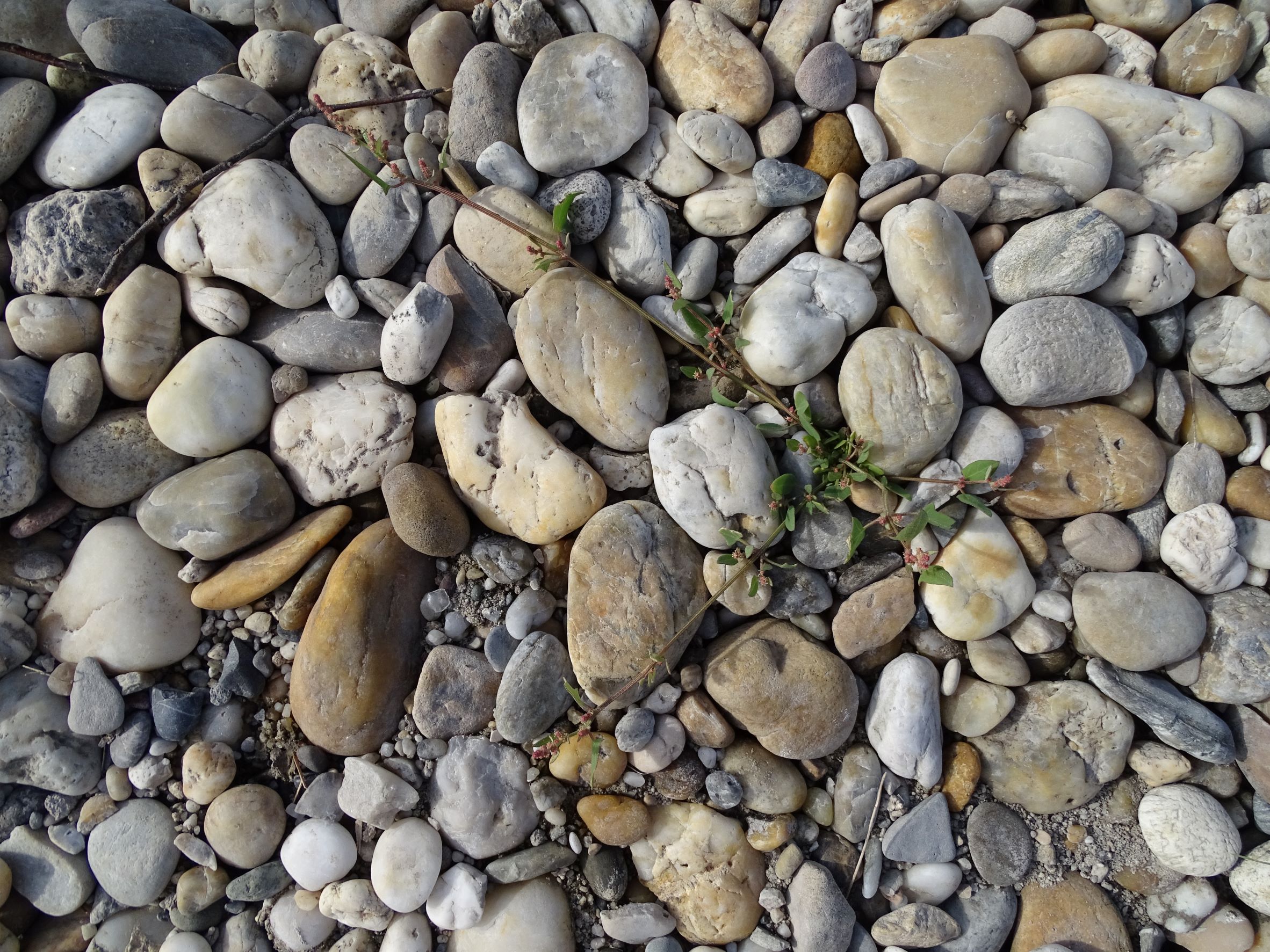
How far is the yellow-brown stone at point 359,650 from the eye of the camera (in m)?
3.12

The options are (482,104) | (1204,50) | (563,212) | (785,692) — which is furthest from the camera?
(1204,50)

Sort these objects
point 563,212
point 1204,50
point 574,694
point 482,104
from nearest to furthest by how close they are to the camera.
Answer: point 574,694, point 563,212, point 482,104, point 1204,50

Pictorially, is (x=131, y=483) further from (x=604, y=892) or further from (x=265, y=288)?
(x=604, y=892)

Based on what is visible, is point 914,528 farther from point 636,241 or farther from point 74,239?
point 74,239

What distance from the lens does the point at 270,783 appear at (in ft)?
10.7

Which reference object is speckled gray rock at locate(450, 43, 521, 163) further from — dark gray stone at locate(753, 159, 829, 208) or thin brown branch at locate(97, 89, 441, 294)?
dark gray stone at locate(753, 159, 829, 208)

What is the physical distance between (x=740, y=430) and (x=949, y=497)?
958 mm

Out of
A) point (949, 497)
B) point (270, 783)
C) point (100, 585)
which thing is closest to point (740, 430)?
point (949, 497)

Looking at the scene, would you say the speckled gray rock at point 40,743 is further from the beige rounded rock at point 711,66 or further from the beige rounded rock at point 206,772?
the beige rounded rock at point 711,66

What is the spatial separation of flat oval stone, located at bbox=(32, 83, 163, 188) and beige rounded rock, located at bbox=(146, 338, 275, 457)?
0.92 metres

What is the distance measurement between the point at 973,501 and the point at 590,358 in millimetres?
1696

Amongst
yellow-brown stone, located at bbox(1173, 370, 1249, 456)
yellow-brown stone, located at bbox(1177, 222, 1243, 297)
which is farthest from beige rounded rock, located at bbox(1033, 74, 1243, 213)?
yellow-brown stone, located at bbox(1173, 370, 1249, 456)

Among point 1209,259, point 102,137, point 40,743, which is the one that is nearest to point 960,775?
point 1209,259

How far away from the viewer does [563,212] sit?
305 centimetres
